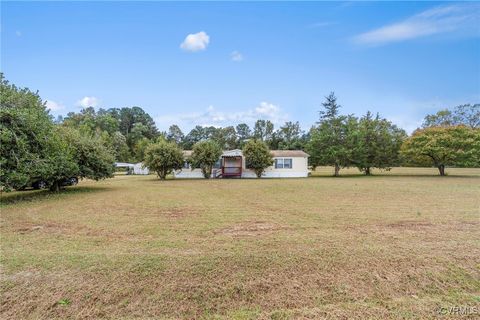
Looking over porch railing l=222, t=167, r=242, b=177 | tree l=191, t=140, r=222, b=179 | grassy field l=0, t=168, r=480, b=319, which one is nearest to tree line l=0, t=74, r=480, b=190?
tree l=191, t=140, r=222, b=179

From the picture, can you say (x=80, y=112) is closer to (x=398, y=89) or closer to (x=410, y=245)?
(x=398, y=89)

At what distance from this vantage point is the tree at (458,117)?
3459 centimetres

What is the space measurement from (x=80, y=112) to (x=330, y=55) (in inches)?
2164

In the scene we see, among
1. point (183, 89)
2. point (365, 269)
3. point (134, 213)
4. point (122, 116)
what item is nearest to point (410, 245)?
point (365, 269)

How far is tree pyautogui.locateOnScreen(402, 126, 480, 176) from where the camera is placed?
73.6 feet

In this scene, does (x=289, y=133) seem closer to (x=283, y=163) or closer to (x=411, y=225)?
(x=283, y=163)

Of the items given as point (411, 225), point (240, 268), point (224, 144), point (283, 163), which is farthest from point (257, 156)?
point (224, 144)

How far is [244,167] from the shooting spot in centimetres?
2628

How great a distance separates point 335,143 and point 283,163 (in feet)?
19.0

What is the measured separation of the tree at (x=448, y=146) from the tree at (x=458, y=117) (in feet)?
40.2

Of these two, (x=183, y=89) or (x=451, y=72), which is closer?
(x=451, y=72)

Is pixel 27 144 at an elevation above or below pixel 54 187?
above

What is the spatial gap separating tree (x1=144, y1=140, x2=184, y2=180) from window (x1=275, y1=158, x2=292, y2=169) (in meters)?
9.83

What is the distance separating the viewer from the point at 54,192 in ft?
43.7
